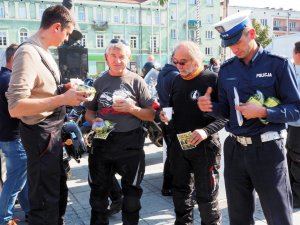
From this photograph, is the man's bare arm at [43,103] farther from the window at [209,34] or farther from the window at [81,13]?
the window at [209,34]

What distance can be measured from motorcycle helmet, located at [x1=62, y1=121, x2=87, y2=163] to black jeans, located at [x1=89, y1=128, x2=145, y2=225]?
46cm

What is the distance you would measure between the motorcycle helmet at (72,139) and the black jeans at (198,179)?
1.09m

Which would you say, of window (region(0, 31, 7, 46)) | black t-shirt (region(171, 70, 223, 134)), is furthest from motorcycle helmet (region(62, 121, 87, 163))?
window (region(0, 31, 7, 46))

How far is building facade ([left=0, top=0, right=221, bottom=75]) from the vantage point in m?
44.6

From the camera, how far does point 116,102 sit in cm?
302

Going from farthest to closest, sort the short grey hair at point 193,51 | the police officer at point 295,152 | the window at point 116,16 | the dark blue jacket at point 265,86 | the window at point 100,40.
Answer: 1. the window at point 116,16
2. the window at point 100,40
3. the police officer at point 295,152
4. the short grey hair at point 193,51
5. the dark blue jacket at point 265,86

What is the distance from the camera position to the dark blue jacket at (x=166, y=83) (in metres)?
3.55

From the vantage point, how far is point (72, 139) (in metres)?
3.65

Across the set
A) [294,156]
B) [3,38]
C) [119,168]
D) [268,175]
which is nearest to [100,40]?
[3,38]

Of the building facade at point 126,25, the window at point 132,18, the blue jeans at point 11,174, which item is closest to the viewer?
the blue jeans at point 11,174

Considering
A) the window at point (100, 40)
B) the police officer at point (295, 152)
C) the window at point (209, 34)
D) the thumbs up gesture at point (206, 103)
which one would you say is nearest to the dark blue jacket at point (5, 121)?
the thumbs up gesture at point (206, 103)

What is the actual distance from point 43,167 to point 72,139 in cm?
99

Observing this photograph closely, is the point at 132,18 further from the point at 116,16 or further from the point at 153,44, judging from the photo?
the point at 153,44

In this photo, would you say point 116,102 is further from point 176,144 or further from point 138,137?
point 176,144
